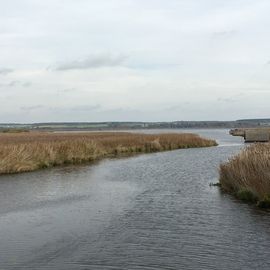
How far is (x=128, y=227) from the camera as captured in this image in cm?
1421

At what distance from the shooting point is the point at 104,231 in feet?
45.0

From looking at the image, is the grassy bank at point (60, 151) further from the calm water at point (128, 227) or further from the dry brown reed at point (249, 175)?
the dry brown reed at point (249, 175)

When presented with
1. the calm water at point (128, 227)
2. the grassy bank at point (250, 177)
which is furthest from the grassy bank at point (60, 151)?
the grassy bank at point (250, 177)

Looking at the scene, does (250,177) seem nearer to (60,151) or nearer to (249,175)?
(249,175)

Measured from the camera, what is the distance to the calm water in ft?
36.1

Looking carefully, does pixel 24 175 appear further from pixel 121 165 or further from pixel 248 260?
pixel 248 260

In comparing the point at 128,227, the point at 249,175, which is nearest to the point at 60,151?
the point at 249,175

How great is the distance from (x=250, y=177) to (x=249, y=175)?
93mm

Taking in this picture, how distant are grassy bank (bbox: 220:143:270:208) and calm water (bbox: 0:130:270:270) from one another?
57 cm

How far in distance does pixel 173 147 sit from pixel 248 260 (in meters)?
45.1

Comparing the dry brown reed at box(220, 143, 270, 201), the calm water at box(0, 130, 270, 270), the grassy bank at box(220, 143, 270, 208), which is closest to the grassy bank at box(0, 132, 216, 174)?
the calm water at box(0, 130, 270, 270)

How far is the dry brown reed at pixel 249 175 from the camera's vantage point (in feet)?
56.0

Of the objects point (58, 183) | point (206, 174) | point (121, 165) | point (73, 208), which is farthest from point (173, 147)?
point (73, 208)

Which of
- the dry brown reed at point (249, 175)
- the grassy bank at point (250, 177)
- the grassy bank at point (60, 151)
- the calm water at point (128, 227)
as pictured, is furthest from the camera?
the grassy bank at point (60, 151)
